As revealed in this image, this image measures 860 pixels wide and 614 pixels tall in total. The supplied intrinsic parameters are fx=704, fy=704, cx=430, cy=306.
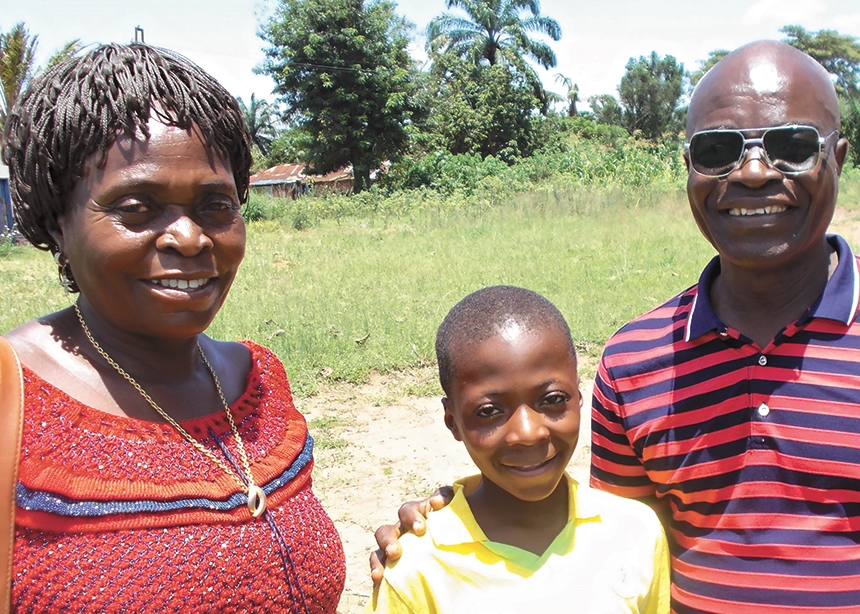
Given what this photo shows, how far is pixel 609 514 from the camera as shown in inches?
67.1

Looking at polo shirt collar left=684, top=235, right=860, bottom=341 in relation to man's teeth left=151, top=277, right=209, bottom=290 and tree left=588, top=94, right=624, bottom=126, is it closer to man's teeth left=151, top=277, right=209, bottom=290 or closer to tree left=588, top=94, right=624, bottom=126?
man's teeth left=151, top=277, right=209, bottom=290

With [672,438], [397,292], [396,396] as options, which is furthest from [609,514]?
[397,292]

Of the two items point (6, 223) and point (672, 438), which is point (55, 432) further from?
point (6, 223)

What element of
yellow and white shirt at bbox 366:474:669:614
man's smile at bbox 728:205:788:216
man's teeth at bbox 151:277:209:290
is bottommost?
yellow and white shirt at bbox 366:474:669:614

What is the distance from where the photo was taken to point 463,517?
165 centimetres

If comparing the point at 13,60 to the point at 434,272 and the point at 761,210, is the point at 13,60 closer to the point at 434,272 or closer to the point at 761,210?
the point at 434,272

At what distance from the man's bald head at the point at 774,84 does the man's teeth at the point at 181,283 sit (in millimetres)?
1326

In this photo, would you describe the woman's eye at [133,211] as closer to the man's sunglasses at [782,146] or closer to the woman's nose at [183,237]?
the woman's nose at [183,237]

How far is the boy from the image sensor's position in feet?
5.12

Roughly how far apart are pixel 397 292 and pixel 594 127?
90.9ft

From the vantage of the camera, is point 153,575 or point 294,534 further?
point 294,534

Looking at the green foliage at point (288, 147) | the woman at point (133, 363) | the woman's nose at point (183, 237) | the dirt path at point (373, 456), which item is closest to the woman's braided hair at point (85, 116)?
the woman at point (133, 363)

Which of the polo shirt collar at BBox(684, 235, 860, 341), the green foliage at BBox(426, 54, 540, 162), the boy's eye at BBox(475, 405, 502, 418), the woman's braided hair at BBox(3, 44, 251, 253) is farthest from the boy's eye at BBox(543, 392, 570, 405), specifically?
the green foliage at BBox(426, 54, 540, 162)

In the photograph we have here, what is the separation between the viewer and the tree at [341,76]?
23703 millimetres
